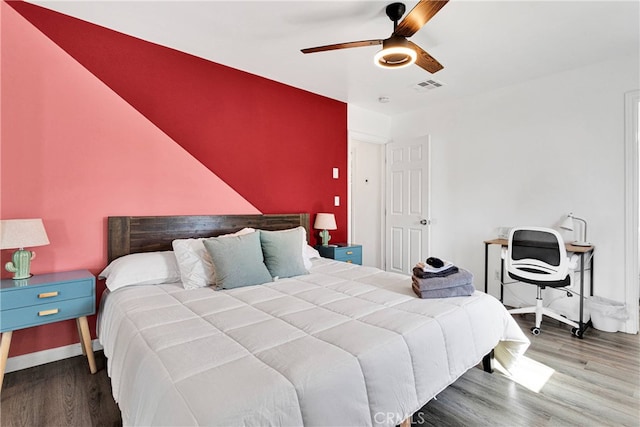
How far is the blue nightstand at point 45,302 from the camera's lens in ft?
→ 6.26

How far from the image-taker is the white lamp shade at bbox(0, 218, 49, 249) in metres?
1.94

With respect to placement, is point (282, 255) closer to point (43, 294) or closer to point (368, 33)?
point (43, 294)

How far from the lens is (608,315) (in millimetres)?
2918

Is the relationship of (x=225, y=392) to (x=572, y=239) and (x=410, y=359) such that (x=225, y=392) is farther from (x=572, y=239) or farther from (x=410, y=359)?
(x=572, y=239)

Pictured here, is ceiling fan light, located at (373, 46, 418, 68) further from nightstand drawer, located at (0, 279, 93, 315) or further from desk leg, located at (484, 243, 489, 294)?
nightstand drawer, located at (0, 279, 93, 315)

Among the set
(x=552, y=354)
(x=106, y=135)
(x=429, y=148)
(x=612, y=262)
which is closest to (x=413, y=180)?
(x=429, y=148)

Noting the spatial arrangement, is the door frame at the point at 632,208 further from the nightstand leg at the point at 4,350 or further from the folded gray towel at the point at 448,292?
the nightstand leg at the point at 4,350

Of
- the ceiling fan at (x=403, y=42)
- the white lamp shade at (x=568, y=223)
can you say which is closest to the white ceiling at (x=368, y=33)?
the ceiling fan at (x=403, y=42)

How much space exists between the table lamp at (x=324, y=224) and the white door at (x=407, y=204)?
1.36 meters

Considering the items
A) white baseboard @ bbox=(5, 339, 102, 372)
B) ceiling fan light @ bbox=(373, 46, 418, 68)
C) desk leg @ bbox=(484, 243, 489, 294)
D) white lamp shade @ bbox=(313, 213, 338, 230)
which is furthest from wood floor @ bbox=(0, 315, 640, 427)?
ceiling fan light @ bbox=(373, 46, 418, 68)

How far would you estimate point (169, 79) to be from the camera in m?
2.85

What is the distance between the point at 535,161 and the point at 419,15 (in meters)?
2.59

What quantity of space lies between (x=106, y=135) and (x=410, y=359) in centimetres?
274

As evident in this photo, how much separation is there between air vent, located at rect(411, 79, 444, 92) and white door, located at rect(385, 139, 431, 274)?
719mm
